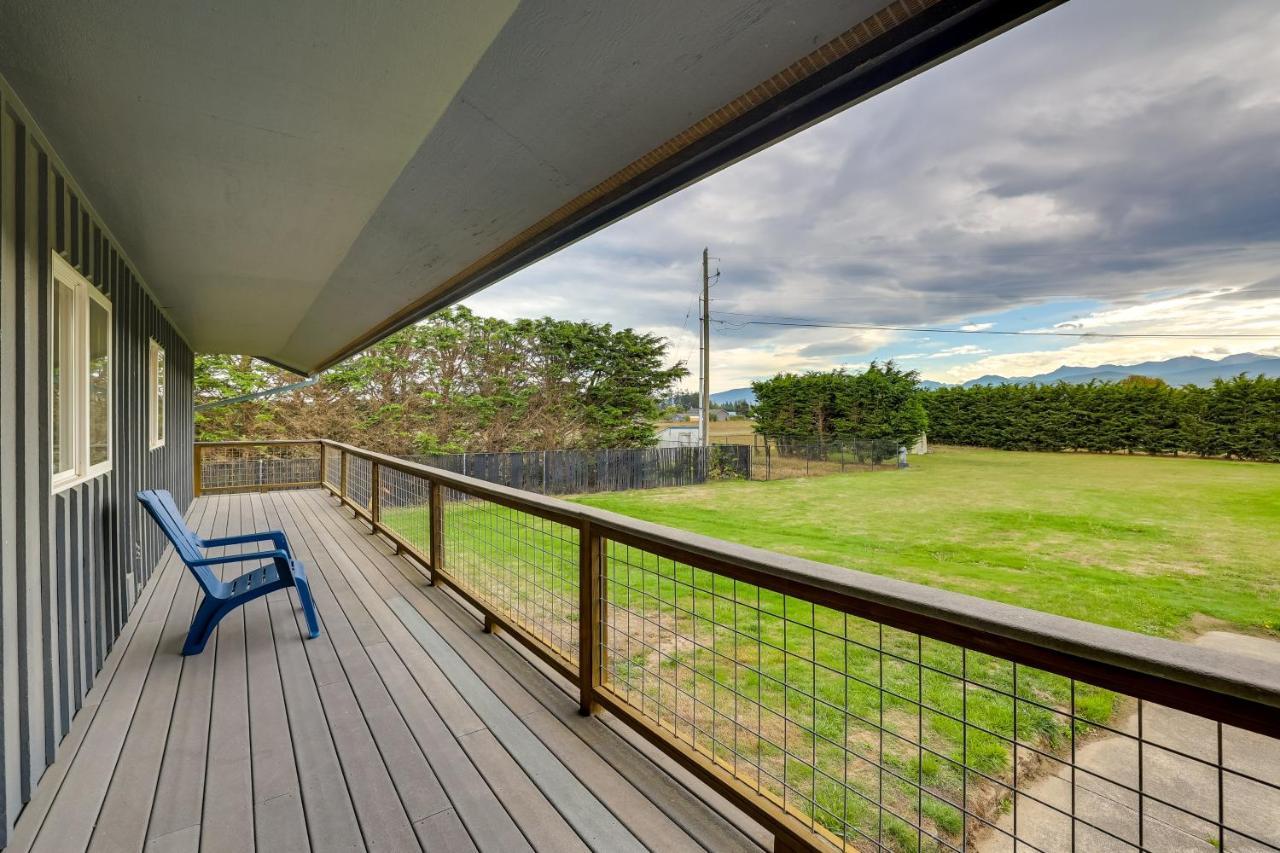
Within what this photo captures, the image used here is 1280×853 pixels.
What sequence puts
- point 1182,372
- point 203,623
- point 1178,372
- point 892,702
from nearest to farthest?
point 203,623
point 892,702
point 1182,372
point 1178,372

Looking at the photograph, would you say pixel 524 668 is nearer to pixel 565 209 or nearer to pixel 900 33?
pixel 565 209

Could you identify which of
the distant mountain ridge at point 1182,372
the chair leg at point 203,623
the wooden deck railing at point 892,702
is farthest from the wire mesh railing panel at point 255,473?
the distant mountain ridge at point 1182,372

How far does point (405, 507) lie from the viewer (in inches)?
192

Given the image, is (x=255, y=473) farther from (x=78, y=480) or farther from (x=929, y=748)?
(x=929, y=748)

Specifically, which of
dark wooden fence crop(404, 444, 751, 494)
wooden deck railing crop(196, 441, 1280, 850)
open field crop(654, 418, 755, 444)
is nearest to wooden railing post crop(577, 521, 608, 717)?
wooden deck railing crop(196, 441, 1280, 850)

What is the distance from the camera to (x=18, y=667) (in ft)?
5.36

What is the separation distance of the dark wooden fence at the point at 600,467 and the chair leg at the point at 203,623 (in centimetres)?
767

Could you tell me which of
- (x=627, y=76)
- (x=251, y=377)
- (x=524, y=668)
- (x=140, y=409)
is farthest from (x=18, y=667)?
(x=251, y=377)

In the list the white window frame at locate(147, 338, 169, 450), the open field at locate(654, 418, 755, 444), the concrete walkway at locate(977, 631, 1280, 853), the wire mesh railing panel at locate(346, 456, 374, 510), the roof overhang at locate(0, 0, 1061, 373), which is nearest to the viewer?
the roof overhang at locate(0, 0, 1061, 373)

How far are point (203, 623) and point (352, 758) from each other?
146 centimetres

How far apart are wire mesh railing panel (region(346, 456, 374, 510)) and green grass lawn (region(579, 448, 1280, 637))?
4267 millimetres

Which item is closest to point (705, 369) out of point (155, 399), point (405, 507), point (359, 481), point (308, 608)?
point (359, 481)

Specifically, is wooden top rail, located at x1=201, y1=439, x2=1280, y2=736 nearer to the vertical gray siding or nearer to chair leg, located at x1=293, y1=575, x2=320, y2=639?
the vertical gray siding

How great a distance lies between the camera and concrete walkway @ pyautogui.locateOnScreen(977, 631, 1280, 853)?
2.17 m
